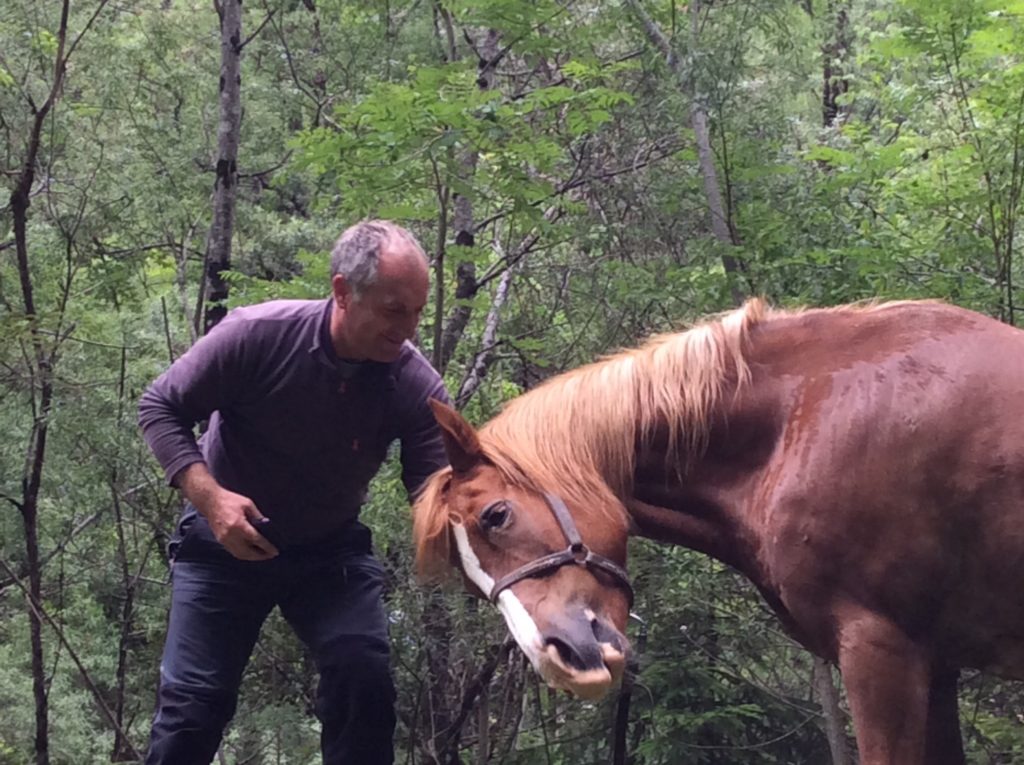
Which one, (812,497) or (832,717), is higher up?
(812,497)

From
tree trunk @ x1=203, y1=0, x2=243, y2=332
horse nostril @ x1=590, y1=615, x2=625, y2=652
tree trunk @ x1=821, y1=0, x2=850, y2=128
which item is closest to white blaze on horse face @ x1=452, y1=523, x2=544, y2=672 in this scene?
horse nostril @ x1=590, y1=615, x2=625, y2=652

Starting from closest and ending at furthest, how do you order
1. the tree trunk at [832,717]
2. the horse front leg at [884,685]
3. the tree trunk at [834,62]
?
the horse front leg at [884,685]
the tree trunk at [832,717]
the tree trunk at [834,62]

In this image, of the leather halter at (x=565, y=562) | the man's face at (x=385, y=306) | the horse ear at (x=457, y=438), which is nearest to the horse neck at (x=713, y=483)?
the leather halter at (x=565, y=562)

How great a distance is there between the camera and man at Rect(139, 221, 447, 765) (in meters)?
2.78

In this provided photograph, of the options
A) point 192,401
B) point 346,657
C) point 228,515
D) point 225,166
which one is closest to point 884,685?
point 346,657

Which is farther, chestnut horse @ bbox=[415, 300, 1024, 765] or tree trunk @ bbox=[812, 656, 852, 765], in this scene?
tree trunk @ bbox=[812, 656, 852, 765]

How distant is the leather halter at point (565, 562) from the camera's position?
250cm

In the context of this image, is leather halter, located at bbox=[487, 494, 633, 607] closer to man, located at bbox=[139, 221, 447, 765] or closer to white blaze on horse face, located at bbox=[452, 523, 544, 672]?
white blaze on horse face, located at bbox=[452, 523, 544, 672]

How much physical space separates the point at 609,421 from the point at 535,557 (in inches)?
18.9

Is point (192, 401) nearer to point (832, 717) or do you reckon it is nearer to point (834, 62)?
point (832, 717)

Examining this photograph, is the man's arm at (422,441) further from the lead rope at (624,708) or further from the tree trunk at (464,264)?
the tree trunk at (464,264)

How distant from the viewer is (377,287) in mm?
2711

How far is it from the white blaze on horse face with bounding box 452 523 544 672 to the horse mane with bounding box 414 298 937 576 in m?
0.07

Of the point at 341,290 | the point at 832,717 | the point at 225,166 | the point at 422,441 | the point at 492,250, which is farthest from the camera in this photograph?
the point at 492,250
